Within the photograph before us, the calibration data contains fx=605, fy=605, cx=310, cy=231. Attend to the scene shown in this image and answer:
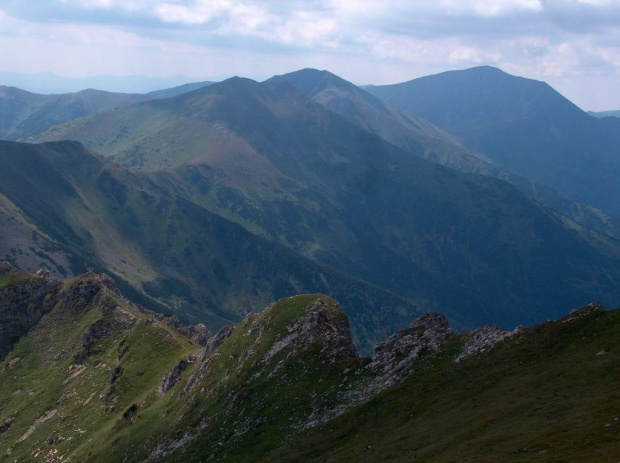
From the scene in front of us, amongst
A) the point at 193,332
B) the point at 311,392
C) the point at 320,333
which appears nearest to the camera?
the point at 311,392

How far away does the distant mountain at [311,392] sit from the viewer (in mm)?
62656

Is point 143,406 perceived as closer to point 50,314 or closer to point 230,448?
point 230,448

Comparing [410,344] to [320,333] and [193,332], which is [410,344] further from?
[193,332]

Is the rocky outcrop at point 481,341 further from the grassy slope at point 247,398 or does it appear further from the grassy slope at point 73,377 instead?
the grassy slope at point 73,377

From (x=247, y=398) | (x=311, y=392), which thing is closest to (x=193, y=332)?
(x=247, y=398)

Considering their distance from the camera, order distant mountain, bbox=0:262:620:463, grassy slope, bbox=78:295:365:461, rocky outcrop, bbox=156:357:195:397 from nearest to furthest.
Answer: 1. distant mountain, bbox=0:262:620:463
2. grassy slope, bbox=78:295:365:461
3. rocky outcrop, bbox=156:357:195:397

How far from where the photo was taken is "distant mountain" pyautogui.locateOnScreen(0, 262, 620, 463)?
6266 centimetres

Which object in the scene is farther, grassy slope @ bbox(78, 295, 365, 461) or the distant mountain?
grassy slope @ bbox(78, 295, 365, 461)

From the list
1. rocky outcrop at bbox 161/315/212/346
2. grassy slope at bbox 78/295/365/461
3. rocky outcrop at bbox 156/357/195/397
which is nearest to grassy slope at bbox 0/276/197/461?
rocky outcrop at bbox 156/357/195/397

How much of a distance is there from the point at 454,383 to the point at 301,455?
72.2ft

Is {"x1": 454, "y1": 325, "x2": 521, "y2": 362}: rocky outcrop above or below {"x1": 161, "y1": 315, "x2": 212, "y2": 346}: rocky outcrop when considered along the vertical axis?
above

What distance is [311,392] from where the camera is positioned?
9375cm

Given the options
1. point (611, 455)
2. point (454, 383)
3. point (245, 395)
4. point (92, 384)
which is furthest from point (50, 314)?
point (611, 455)

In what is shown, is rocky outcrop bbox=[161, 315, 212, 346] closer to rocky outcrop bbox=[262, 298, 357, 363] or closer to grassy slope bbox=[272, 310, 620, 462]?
rocky outcrop bbox=[262, 298, 357, 363]
